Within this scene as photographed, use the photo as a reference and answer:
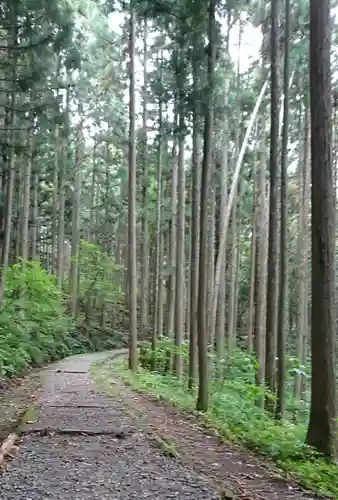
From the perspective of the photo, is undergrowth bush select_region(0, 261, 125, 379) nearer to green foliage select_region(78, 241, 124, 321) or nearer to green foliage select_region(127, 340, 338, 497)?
green foliage select_region(127, 340, 338, 497)

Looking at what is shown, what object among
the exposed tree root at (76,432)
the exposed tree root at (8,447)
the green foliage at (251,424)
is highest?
the exposed tree root at (8,447)

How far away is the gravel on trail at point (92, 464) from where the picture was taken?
4727mm

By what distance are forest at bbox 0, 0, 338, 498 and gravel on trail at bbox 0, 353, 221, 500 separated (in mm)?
1479

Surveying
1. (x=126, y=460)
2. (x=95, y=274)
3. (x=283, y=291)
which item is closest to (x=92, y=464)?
(x=126, y=460)

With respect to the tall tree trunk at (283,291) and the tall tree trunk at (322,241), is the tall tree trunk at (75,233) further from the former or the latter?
the tall tree trunk at (322,241)

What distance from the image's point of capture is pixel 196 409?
9930 millimetres

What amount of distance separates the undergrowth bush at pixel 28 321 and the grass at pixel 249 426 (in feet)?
7.60

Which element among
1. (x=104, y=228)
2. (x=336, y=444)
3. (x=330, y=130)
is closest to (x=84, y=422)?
(x=336, y=444)

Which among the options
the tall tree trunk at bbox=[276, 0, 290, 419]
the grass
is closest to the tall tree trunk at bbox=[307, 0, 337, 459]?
the grass

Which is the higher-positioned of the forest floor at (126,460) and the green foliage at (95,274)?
the green foliage at (95,274)

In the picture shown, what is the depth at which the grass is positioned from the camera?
19.2 ft

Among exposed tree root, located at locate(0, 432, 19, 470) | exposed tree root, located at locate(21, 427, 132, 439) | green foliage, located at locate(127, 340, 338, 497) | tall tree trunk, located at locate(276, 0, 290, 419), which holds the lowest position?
green foliage, located at locate(127, 340, 338, 497)

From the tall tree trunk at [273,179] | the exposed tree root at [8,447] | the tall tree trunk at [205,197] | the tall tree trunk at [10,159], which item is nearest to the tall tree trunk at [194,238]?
the tall tree trunk at [205,197]

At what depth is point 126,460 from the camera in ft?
19.2
